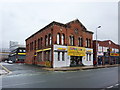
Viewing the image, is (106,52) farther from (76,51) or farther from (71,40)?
(71,40)

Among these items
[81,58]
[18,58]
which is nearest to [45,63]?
[81,58]

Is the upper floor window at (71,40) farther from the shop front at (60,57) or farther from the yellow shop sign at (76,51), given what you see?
the shop front at (60,57)

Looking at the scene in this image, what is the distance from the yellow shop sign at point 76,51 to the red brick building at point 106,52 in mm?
6417

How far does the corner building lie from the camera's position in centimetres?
2830

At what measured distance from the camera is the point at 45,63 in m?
30.3

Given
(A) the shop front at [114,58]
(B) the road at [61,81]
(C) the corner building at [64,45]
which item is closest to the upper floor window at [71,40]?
(C) the corner building at [64,45]

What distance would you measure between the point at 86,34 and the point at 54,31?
37.8ft

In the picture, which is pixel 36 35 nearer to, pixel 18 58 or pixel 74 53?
pixel 74 53

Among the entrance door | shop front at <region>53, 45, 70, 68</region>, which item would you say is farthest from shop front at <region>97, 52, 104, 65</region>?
shop front at <region>53, 45, 70, 68</region>

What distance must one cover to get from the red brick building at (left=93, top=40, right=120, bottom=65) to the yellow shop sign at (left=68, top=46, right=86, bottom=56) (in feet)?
21.1

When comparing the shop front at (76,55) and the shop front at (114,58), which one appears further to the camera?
the shop front at (114,58)

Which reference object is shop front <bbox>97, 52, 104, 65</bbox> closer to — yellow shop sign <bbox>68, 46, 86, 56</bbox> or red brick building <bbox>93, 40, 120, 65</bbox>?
red brick building <bbox>93, 40, 120, 65</bbox>

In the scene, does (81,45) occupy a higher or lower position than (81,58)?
higher

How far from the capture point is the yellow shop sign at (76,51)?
101ft
